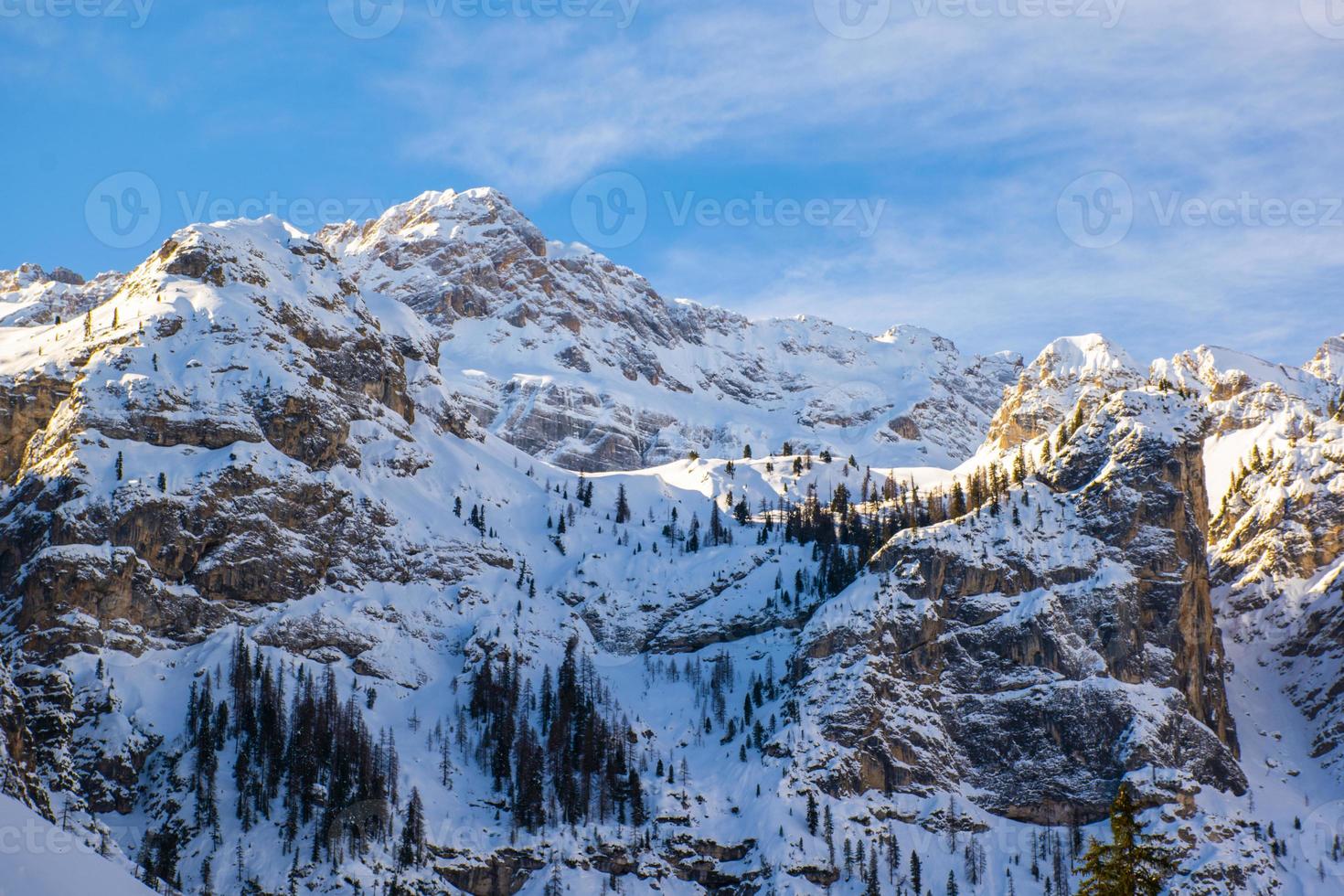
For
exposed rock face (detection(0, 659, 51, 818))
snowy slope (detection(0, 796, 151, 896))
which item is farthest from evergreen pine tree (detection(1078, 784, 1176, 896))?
exposed rock face (detection(0, 659, 51, 818))

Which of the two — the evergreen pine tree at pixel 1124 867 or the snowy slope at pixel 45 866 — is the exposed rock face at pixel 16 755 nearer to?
the snowy slope at pixel 45 866

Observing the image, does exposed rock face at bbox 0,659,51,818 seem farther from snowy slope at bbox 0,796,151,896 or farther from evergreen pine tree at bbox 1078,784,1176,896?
evergreen pine tree at bbox 1078,784,1176,896

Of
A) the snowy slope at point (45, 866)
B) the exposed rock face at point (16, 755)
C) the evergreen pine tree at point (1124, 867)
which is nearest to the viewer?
the snowy slope at point (45, 866)

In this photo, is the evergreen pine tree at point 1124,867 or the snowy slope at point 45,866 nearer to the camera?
the snowy slope at point 45,866

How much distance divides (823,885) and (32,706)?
9802 cm

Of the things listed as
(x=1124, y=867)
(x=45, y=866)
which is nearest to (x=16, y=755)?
(x=45, y=866)

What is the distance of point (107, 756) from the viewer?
197 meters

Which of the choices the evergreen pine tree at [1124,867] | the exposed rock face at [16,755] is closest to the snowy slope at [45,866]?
the evergreen pine tree at [1124,867]

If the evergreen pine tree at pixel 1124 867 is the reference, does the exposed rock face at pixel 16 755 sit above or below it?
above

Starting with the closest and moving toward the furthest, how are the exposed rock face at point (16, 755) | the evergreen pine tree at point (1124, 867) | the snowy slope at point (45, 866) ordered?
the snowy slope at point (45, 866) < the evergreen pine tree at point (1124, 867) < the exposed rock face at point (16, 755)

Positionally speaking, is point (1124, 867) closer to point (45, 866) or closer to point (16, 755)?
point (45, 866)

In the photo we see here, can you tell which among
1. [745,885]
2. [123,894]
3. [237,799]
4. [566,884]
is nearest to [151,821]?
[237,799]

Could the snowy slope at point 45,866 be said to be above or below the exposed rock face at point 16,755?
below

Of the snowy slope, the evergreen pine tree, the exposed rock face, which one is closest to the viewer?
the snowy slope
